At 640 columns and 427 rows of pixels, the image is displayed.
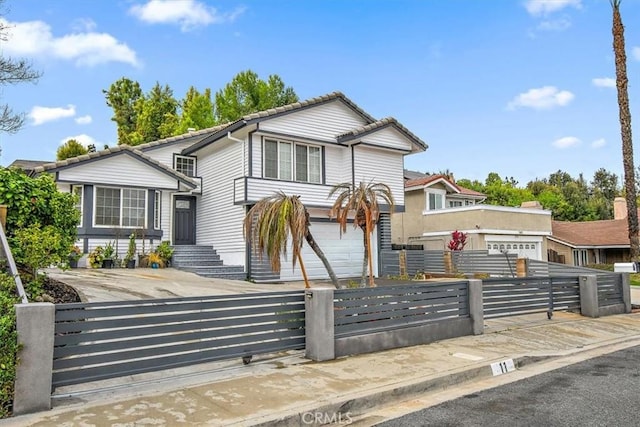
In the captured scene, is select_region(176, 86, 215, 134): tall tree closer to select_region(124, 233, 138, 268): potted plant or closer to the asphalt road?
select_region(124, 233, 138, 268): potted plant

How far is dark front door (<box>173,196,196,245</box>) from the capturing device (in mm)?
20025

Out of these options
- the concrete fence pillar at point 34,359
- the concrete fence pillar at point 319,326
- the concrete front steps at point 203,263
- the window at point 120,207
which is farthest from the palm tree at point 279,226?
the window at point 120,207

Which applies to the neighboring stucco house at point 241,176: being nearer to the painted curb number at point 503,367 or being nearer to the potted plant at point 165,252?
the potted plant at point 165,252

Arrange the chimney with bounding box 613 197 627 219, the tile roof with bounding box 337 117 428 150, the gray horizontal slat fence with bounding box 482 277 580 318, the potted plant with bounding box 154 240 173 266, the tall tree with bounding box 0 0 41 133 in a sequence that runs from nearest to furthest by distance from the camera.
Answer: the gray horizontal slat fence with bounding box 482 277 580 318, the tall tree with bounding box 0 0 41 133, the potted plant with bounding box 154 240 173 266, the tile roof with bounding box 337 117 428 150, the chimney with bounding box 613 197 627 219

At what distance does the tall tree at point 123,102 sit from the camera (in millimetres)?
41750

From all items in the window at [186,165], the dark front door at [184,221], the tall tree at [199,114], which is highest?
the tall tree at [199,114]

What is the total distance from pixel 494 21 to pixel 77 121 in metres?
30.2

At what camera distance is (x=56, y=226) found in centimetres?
873

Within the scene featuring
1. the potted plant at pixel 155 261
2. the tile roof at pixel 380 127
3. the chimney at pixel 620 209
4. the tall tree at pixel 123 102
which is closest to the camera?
the potted plant at pixel 155 261

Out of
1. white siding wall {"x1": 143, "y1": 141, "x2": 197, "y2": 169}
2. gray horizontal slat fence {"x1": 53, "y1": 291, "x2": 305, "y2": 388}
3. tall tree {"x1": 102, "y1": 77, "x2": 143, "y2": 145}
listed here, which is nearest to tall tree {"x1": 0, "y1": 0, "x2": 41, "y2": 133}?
white siding wall {"x1": 143, "y1": 141, "x2": 197, "y2": 169}

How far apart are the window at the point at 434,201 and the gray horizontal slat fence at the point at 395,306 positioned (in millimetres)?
19115

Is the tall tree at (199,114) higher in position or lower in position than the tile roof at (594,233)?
higher

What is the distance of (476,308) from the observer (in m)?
9.34

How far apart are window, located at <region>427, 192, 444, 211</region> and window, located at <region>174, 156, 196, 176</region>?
14.1 metres
